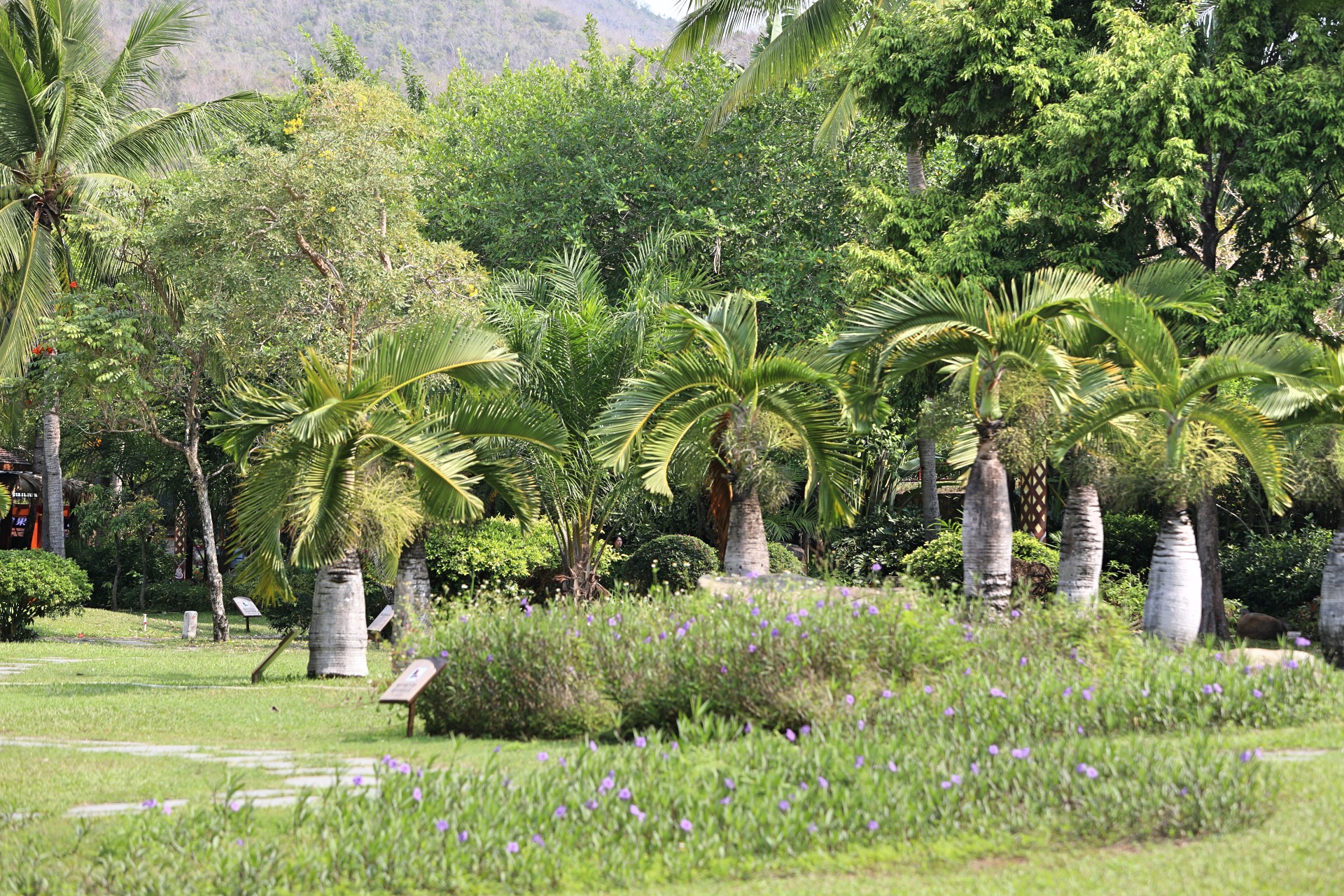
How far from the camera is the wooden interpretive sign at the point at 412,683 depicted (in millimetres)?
7090

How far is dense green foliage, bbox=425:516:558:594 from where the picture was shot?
50.7 feet

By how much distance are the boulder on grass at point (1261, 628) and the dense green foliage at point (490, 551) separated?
8694mm

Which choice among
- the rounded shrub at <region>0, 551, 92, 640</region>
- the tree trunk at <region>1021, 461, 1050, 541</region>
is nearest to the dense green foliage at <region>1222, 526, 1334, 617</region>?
the tree trunk at <region>1021, 461, 1050, 541</region>

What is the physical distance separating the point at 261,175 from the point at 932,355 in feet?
25.6

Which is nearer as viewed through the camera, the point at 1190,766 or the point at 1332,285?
the point at 1190,766

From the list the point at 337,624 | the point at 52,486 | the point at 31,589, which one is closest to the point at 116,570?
the point at 52,486

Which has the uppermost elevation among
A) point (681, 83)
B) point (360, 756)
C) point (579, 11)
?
point (579, 11)

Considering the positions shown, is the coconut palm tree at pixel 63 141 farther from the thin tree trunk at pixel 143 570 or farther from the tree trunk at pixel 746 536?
the tree trunk at pixel 746 536

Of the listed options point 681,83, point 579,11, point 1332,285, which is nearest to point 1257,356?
point 1332,285

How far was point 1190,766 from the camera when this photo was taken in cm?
513

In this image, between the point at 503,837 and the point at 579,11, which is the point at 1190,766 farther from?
the point at 579,11

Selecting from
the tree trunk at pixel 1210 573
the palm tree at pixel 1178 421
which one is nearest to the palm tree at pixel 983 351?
the palm tree at pixel 1178 421

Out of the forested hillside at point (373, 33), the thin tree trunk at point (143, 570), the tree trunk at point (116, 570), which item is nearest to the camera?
the thin tree trunk at point (143, 570)

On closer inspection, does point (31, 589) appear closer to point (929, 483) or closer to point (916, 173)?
point (929, 483)
